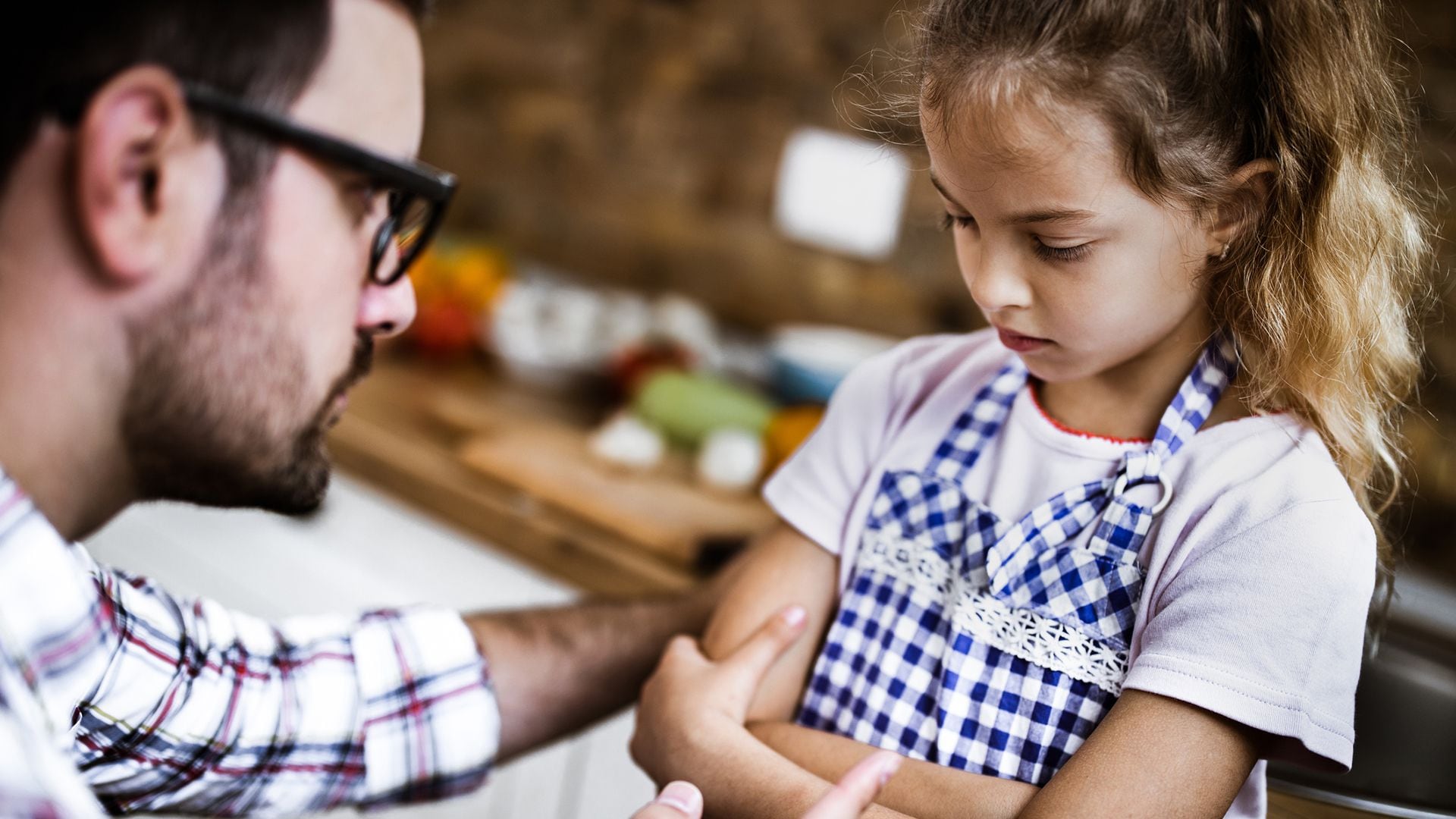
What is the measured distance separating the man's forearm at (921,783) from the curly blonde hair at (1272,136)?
0.30m

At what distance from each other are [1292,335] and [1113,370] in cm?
12

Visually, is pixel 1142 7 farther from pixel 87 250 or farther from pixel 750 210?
pixel 750 210

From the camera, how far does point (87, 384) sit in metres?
0.73

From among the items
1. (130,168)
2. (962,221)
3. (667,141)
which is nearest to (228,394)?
(130,168)

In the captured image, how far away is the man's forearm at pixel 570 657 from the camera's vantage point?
3.45 ft

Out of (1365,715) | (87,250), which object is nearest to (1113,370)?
(1365,715)

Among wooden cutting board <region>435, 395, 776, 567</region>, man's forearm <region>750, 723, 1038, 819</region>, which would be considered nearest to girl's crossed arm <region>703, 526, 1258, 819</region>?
man's forearm <region>750, 723, 1038, 819</region>

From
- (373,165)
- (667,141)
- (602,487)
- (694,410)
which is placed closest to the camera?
(373,165)

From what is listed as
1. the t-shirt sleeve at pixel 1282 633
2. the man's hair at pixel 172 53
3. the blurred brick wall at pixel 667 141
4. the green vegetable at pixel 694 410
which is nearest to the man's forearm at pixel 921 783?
the t-shirt sleeve at pixel 1282 633

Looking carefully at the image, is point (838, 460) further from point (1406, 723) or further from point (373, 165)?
point (1406, 723)

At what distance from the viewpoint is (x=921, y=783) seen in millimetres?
767

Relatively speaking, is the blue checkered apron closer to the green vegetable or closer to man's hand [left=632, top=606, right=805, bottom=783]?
man's hand [left=632, top=606, right=805, bottom=783]

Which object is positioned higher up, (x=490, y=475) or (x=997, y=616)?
(x=997, y=616)

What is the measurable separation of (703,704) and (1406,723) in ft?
2.27
